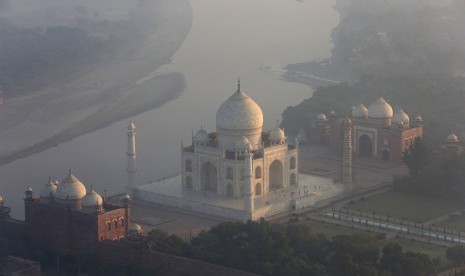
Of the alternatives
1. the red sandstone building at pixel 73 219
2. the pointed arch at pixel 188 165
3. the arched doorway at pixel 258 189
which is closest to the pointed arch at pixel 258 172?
the arched doorway at pixel 258 189

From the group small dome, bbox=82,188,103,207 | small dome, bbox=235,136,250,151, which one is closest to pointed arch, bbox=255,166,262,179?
small dome, bbox=235,136,250,151

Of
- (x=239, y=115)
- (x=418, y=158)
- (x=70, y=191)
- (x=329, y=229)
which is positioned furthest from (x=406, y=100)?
(x=70, y=191)

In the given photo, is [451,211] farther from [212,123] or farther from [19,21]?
[19,21]

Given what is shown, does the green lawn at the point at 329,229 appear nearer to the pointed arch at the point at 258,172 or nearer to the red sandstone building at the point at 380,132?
the pointed arch at the point at 258,172

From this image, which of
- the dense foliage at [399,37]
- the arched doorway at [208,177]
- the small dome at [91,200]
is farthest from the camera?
the dense foliage at [399,37]

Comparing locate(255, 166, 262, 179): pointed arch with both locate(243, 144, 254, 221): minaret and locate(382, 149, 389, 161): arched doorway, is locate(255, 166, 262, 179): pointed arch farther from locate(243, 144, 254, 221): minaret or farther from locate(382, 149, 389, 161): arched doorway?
locate(382, 149, 389, 161): arched doorway

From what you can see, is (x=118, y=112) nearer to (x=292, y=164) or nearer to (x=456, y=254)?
(x=292, y=164)
